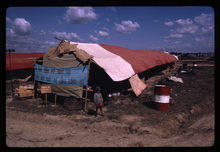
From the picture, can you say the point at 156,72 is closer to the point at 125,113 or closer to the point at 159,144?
the point at 125,113

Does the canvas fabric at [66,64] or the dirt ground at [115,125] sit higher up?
the canvas fabric at [66,64]

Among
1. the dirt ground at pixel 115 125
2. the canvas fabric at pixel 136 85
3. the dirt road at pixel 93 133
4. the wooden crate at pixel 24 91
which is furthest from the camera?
the canvas fabric at pixel 136 85

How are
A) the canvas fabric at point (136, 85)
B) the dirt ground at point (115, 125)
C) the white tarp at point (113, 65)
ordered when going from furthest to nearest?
the canvas fabric at point (136, 85)
the white tarp at point (113, 65)
the dirt ground at point (115, 125)

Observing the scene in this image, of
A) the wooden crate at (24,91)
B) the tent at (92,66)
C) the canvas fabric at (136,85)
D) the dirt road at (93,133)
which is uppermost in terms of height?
the tent at (92,66)

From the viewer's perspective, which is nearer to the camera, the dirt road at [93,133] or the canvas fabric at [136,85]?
the dirt road at [93,133]

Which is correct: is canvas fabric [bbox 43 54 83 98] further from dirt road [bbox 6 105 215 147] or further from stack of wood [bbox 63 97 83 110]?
dirt road [bbox 6 105 215 147]

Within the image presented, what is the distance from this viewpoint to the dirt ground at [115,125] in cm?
578

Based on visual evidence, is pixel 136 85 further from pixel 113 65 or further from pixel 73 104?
pixel 73 104

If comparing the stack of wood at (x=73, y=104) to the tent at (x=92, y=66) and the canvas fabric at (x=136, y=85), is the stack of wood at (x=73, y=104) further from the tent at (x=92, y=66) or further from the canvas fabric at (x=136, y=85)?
the canvas fabric at (x=136, y=85)

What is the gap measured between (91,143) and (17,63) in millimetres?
20108

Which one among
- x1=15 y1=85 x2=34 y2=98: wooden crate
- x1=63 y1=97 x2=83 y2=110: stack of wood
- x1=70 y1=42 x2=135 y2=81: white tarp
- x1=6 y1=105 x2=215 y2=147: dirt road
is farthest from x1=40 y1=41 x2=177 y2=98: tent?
x1=6 y1=105 x2=215 y2=147: dirt road

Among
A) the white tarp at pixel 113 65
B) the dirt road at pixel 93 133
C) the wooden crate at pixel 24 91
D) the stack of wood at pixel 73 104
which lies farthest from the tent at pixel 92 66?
the dirt road at pixel 93 133

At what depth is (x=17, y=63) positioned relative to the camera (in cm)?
2122
